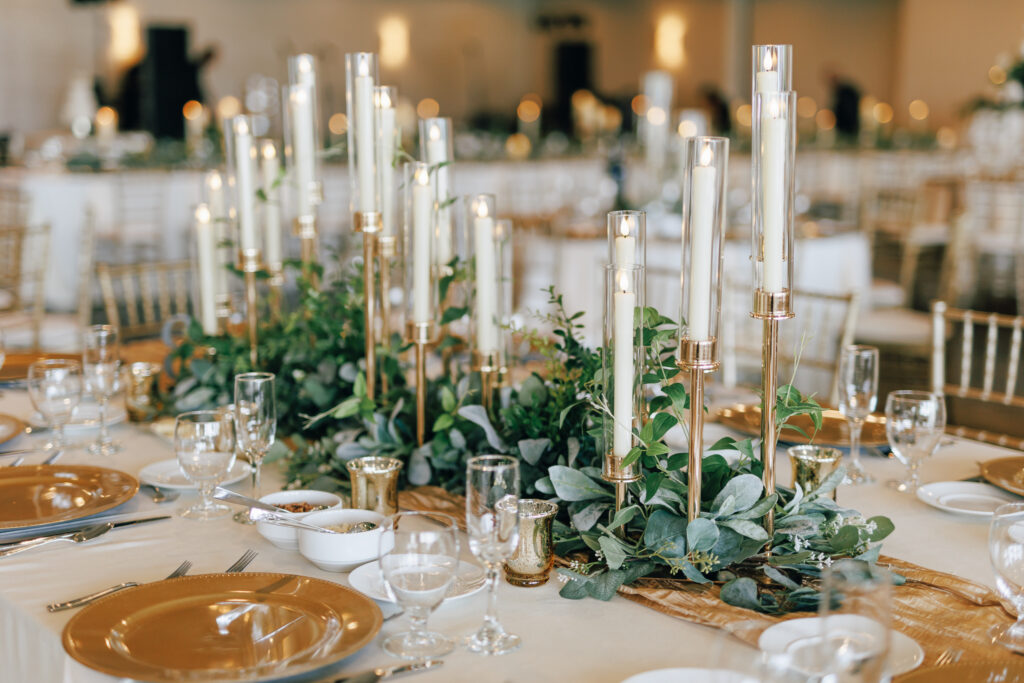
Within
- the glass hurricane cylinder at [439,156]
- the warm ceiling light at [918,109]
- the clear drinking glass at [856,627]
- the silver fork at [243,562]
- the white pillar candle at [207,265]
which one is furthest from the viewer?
the warm ceiling light at [918,109]

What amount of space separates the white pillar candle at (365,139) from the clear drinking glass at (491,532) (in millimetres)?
695

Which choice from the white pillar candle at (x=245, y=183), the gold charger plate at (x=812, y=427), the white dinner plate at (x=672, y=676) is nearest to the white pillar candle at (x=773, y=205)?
the white dinner plate at (x=672, y=676)

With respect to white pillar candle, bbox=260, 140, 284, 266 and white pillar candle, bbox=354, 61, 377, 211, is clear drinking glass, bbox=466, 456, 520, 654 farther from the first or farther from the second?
white pillar candle, bbox=260, 140, 284, 266

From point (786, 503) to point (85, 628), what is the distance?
2.62 ft

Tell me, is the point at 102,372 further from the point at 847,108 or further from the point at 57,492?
the point at 847,108

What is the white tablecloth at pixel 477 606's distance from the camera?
105 centimetres

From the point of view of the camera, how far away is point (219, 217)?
2166 millimetres

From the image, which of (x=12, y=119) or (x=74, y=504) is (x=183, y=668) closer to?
(x=74, y=504)

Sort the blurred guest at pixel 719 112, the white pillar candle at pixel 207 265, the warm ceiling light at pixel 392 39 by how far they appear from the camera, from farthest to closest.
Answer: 1. the warm ceiling light at pixel 392 39
2. the blurred guest at pixel 719 112
3. the white pillar candle at pixel 207 265

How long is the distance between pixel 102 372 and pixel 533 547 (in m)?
0.97

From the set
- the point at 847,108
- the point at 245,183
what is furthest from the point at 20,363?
the point at 847,108

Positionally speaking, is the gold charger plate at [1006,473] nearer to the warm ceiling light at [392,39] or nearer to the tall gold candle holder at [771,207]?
the tall gold candle holder at [771,207]

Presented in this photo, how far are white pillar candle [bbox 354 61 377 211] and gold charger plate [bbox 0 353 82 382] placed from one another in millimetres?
983

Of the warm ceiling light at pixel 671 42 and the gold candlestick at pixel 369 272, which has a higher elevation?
the warm ceiling light at pixel 671 42
